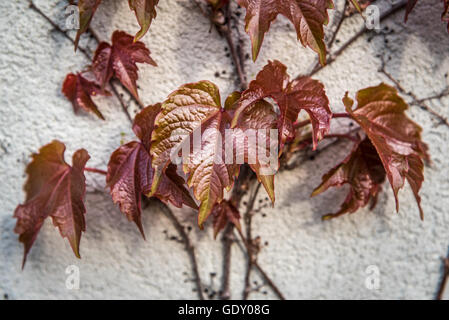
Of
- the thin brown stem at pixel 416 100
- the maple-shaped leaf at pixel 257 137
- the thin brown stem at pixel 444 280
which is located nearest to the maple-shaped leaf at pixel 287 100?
the maple-shaped leaf at pixel 257 137

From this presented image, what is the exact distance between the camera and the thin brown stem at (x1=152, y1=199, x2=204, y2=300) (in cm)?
76

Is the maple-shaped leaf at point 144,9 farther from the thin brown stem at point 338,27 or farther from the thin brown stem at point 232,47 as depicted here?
the thin brown stem at point 338,27

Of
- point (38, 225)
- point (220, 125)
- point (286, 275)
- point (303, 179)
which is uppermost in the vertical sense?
point (220, 125)

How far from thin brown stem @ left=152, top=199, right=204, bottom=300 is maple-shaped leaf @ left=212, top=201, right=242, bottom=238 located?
97 mm

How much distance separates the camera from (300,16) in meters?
0.55

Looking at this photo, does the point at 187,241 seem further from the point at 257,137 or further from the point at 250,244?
the point at 257,137

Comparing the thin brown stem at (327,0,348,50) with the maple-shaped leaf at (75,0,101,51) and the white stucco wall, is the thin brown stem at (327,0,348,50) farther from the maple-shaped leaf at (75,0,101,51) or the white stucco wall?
the maple-shaped leaf at (75,0,101,51)

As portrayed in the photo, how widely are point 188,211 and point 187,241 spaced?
0.07 m

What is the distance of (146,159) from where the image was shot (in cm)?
62

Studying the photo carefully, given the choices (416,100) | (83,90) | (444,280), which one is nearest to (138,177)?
(83,90)

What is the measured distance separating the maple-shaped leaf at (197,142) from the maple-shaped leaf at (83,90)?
0.85 feet
